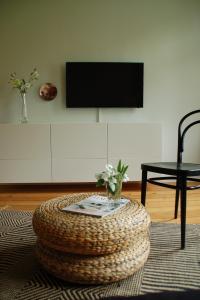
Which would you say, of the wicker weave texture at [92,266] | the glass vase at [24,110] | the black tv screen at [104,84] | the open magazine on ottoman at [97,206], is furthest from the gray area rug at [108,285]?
the black tv screen at [104,84]

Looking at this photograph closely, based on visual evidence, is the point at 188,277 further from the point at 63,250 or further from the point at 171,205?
the point at 171,205

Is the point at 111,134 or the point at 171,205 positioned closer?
the point at 171,205

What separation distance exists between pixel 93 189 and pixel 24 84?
1479mm

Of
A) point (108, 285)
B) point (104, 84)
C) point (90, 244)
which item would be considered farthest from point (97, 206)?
point (104, 84)

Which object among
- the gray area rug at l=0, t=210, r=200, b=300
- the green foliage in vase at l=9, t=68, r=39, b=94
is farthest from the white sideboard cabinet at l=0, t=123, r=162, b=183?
the gray area rug at l=0, t=210, r=200, b=300

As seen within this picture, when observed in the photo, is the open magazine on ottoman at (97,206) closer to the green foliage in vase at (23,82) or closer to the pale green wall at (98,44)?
the pale green wall at (98,44)

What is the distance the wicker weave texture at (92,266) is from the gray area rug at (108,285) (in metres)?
0.05

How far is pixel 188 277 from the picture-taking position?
1274mm

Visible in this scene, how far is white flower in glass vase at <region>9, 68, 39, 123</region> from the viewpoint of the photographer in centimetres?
308

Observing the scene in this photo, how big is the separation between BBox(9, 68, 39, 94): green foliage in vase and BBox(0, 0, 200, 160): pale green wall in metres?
0.06

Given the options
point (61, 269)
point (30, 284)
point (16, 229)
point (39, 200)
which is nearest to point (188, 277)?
point (61, 269)

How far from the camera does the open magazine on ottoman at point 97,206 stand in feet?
4.04

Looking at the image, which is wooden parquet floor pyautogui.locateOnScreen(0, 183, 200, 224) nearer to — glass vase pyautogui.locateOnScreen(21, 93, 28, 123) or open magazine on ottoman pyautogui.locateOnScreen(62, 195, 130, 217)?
open magazine on ottoman pyautogui.locateOnScreen(62, 195, 130, 217)

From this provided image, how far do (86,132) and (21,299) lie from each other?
1.97 metres
